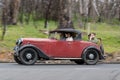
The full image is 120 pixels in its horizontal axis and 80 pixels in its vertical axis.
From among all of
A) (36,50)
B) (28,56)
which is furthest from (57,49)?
(28,56)

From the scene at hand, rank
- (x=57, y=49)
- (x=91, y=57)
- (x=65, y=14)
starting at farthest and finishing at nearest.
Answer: (x=65, y=14) → (x=91, y=57) → (x=57, y=49)

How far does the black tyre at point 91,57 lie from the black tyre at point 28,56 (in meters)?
2.61

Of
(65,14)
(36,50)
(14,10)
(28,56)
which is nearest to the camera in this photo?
(28,56)

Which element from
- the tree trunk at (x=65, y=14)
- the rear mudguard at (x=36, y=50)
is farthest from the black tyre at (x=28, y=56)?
the tree trunk at (x=65, y=14)

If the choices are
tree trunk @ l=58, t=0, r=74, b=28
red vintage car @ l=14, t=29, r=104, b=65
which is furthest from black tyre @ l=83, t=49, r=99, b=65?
tree trunk @ l=58, t=0, r=74, b=28

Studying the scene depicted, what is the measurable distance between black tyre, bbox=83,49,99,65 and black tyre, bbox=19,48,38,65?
8.55 ft

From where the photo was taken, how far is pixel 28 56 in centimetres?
2217

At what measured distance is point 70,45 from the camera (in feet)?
75.5

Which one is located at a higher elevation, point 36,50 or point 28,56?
point 36,50

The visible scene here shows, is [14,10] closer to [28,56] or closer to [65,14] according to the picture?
[65,14]

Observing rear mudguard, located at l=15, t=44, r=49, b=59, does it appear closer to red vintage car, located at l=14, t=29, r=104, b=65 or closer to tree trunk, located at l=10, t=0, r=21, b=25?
red vintage car, located at l=14, t=29, r=104, b=65

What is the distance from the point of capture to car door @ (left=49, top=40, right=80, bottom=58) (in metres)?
22.7

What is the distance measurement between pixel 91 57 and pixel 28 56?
10.9 feet

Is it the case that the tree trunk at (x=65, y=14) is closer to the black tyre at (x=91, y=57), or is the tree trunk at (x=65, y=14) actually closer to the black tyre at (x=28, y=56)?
the black tyre at (x=91, y=57)
